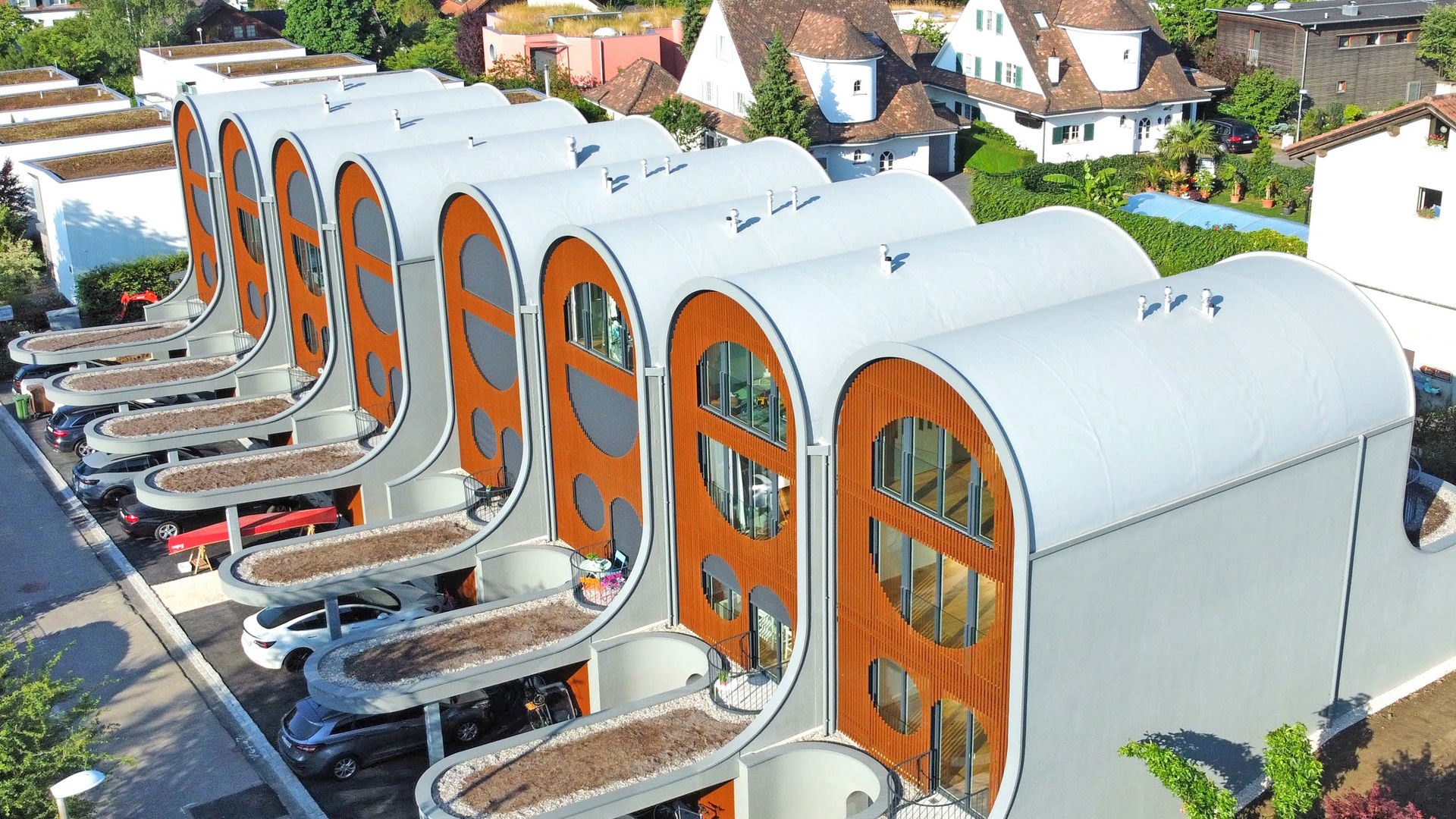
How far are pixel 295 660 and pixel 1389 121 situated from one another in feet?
89.6

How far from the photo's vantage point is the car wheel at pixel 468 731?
24188mm

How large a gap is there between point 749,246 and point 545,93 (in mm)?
41725

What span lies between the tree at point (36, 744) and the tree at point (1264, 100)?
5776cm

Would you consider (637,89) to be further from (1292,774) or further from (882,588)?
(1292,774)

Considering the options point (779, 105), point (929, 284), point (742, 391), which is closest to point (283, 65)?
point (779, 105)

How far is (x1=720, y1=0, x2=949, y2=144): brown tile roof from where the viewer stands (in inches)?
2221

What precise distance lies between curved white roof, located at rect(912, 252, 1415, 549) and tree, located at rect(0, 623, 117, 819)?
1236cm

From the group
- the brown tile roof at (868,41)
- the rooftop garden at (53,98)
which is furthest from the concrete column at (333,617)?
the rooftop garden at (53,98)

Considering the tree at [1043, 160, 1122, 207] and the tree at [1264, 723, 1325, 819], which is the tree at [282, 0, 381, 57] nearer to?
the tree at [1043, 160, 1122, 207]

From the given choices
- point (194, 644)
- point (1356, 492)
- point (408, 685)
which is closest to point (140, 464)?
point (194, 644)

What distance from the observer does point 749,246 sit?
84.1ft

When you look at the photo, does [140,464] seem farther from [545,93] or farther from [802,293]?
[545,93]

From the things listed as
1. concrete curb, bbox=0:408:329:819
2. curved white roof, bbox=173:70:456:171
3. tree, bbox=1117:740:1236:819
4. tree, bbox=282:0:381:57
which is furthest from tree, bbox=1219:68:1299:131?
tree, bbox=1117:740:1236:819

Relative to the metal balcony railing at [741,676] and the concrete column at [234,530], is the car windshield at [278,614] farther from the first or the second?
the metal balcony railing at [741,676]
